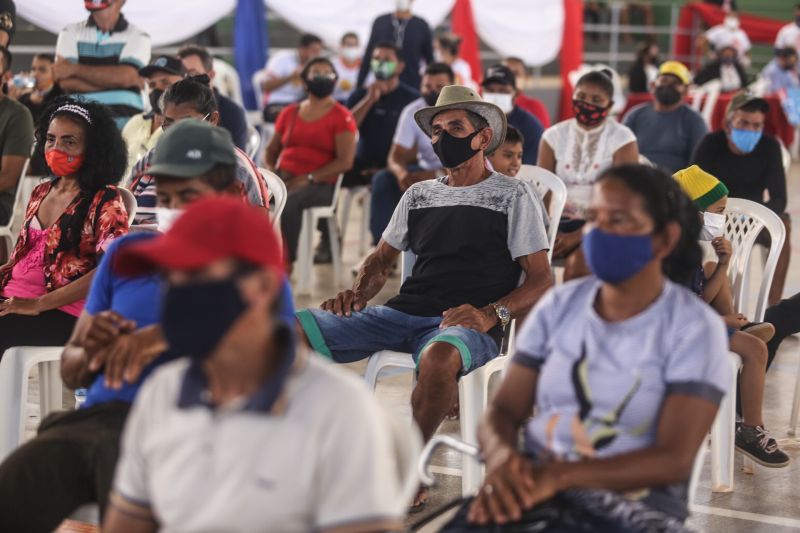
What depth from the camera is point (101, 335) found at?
2.66 metres

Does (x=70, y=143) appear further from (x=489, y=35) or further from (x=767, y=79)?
(x=767, y=79)

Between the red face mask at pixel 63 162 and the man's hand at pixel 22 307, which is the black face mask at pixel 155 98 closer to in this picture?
the red face mask at pixel 63 162

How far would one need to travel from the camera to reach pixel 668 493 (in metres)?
2.37

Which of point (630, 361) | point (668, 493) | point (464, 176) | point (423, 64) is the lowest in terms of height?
point (668, 493)

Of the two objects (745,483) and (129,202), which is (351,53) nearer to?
(129,202)

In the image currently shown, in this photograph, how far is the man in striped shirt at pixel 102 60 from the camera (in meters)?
6.29

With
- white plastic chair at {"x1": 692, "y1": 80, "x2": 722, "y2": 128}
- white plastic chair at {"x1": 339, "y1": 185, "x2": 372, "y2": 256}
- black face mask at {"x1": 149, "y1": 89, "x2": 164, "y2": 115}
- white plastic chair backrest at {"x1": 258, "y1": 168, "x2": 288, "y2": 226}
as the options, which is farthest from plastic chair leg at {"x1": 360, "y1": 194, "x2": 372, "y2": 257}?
white plastic chair at {"x1": 692, "y1": 80, "x2": 722, "y2": 128}

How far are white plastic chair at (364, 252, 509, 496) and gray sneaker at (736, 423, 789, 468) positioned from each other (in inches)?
34.7

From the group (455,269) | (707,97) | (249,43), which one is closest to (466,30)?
(707,97)

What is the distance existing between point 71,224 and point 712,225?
208cm

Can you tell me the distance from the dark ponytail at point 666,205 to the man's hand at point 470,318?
3.24ft

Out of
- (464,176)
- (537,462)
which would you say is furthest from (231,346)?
(464,176)

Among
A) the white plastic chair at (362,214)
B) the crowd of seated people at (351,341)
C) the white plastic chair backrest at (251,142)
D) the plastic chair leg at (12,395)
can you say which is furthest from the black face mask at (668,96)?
the plastic chair leg at (12,395)

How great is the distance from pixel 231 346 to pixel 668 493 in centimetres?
99
